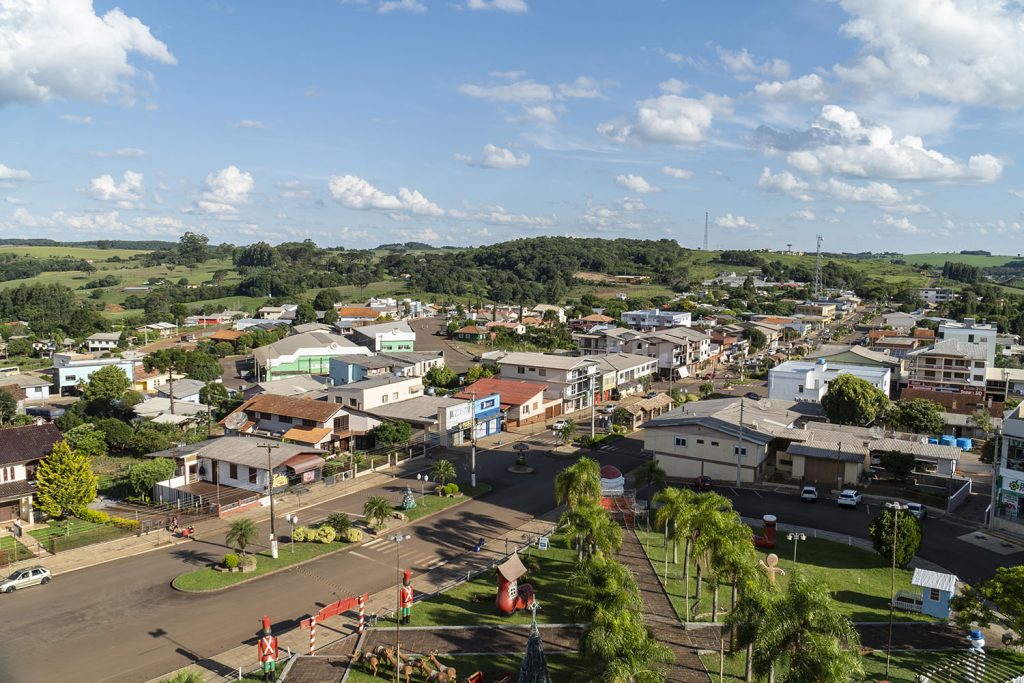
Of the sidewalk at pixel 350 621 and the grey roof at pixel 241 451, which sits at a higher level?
the grey roof at pixel 241 451

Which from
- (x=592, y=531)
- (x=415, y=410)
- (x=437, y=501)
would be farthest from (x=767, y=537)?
(x=415, y=410)

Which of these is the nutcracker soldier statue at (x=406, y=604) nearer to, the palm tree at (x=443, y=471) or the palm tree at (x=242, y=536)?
the palm tree at (x=242, y=536)

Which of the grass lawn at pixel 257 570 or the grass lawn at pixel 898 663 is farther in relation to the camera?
the grass lawn at pixel 257 570

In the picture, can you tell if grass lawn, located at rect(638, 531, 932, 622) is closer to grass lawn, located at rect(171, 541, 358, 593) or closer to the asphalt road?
the asphalt road

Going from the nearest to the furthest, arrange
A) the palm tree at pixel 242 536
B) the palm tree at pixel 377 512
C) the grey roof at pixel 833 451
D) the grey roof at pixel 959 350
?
the palm tree at pixel 242 536
the palm tree at pixel 377 512
the grey roof at pixel 833 451
the grey roof at pixel 959 350

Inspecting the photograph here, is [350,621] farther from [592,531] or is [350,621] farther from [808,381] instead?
[808,381]

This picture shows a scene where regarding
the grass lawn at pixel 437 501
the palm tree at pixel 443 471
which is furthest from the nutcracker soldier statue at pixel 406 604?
the palm tree at pixel 443 471

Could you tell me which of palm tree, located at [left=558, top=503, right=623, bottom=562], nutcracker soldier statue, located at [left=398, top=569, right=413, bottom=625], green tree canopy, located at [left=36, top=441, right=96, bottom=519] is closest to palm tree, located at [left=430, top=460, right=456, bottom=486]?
palm tree, located at [left=558, top=503, right=623, bottom=562]
